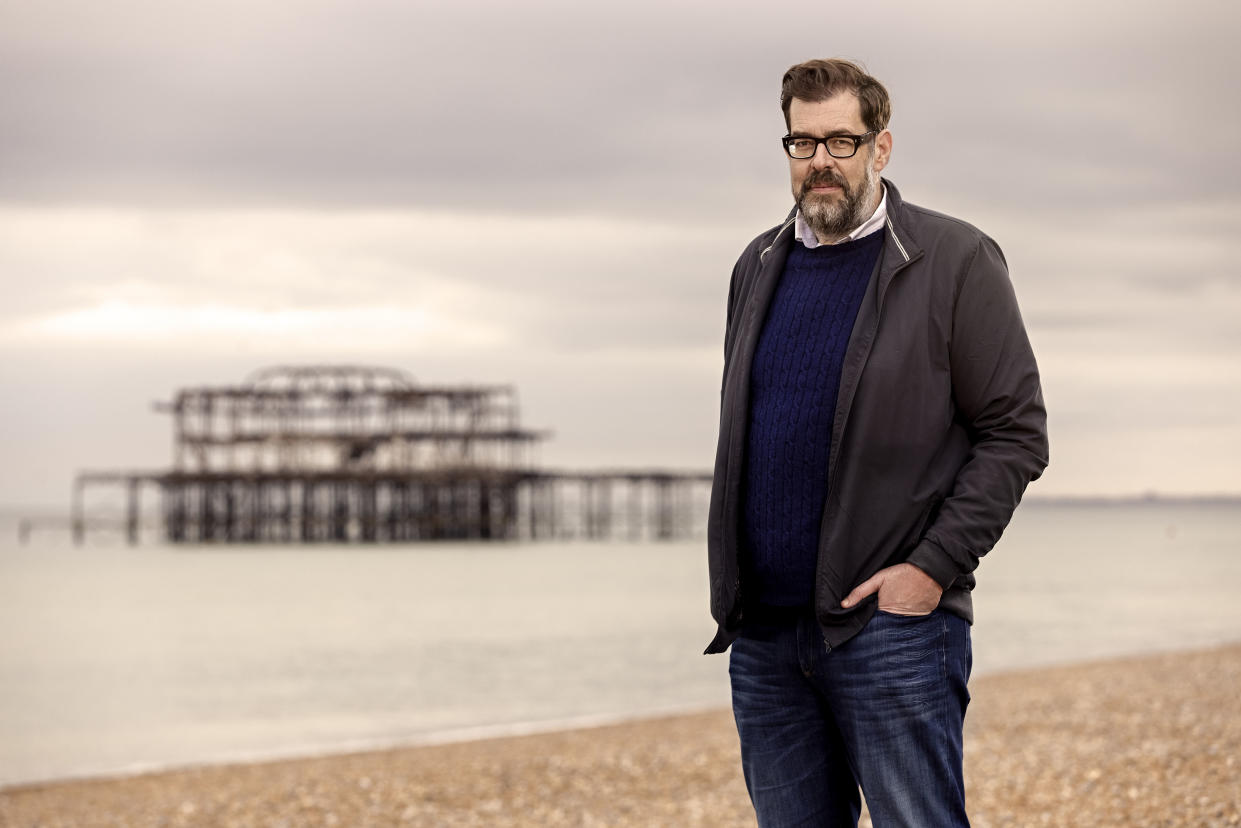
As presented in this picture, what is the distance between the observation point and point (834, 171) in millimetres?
2438

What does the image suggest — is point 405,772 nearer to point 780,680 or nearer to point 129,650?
point 780,680

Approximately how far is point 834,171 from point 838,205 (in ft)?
0.20

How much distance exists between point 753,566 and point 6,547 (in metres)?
84.1

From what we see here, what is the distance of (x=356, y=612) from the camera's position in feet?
104


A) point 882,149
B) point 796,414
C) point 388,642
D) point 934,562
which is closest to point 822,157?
point 882,149

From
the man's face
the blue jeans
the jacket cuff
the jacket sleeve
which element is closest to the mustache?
the man's face

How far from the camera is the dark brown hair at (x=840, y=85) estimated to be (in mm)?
2410

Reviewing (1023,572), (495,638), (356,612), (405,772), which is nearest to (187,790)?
(405,772)

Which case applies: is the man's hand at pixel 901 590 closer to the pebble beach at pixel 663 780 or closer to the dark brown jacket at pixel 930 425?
the dark brown jacket at pixel 930 425

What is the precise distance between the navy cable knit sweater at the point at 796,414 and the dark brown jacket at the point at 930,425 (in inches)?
2.0

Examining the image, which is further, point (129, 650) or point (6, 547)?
point (6, 547)

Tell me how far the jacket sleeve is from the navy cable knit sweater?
0.20m

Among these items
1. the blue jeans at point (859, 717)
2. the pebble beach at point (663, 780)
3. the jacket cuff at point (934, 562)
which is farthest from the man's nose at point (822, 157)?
the pebble beach at point (663, 780)

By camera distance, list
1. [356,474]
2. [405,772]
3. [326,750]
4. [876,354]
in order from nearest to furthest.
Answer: [876,354] → [405,772] → [326,750] → [356,474]
